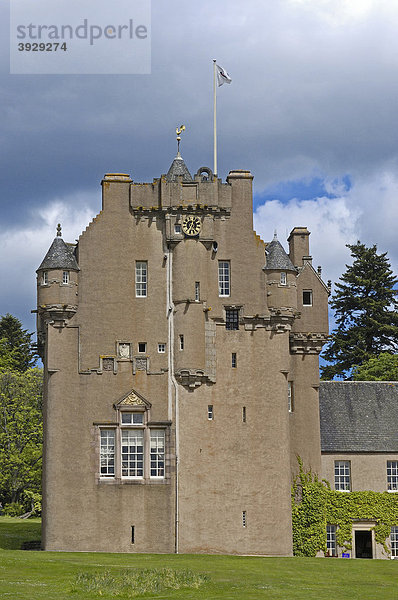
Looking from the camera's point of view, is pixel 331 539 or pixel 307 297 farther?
pixel 307 297

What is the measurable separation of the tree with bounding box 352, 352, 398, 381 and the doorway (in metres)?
22.0

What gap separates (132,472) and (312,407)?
1153cm

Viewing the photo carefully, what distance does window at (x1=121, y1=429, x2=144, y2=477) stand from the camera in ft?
172

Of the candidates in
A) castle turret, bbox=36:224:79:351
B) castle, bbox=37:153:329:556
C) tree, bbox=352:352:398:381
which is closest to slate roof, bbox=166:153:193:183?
castle, bbox=37:153:329:556

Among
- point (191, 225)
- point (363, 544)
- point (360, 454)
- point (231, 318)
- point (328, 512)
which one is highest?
point (191, 225)

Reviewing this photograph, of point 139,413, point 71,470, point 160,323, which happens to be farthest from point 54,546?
point 160,323

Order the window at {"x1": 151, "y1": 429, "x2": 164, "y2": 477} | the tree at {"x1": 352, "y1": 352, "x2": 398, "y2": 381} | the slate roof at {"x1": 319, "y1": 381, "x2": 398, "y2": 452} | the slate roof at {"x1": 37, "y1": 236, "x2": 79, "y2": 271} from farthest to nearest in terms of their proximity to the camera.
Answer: the tree at {"x1": 352, "y1": 352, "x2": 398, "y2": 381}
the slate roof at {"x1": 319, "y1": 381, "x2": 398, "y2": 452}
the slate roof at {"x1": 37, "y1": 236, "x2": 79, "y2": 271}
the window at {"x1": 151, "y1": 429, "x2": 164, "y2": 477}

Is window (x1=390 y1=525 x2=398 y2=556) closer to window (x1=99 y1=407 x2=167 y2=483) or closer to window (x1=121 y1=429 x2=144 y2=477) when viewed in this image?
window (x1=99 y1=407 x2=167 y2=483)

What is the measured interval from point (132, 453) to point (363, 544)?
598 inches

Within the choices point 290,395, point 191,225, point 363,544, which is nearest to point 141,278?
point 191,225

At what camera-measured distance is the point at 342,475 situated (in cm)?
5791

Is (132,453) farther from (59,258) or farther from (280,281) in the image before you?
(280,281)

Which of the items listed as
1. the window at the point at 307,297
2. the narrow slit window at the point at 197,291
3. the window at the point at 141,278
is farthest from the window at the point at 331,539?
the window at the point at 141,278

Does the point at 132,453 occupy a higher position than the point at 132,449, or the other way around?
the point at 132,449
